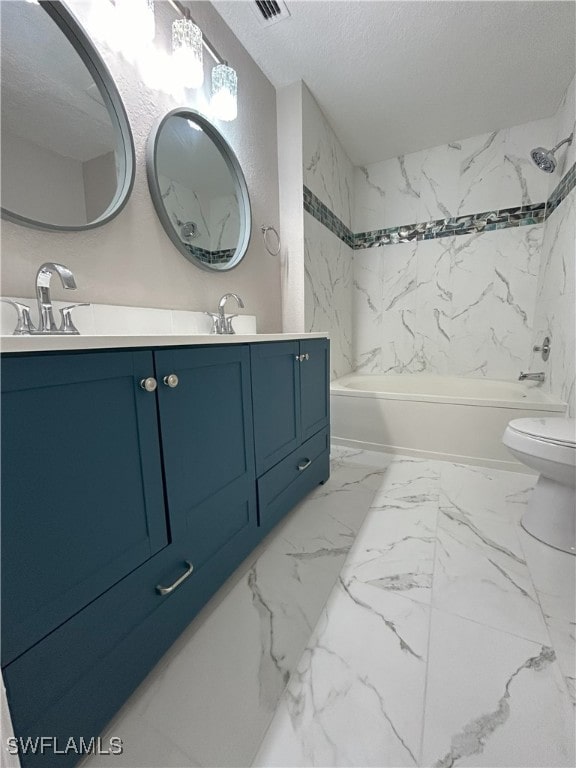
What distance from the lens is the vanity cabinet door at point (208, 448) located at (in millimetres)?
789

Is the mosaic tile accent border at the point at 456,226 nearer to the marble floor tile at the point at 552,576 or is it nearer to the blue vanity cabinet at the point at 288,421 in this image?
the blue vanity cabinet at the point at 288,421

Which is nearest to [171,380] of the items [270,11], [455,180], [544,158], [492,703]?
[492,703]

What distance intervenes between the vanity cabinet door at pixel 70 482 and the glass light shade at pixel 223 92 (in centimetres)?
138

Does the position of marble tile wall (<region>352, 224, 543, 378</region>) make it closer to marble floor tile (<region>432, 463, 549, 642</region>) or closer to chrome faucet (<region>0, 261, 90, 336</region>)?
marble floor tile (<region>432, 463, 549, 642</region>)

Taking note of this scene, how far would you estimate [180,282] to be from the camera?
52.6 inches

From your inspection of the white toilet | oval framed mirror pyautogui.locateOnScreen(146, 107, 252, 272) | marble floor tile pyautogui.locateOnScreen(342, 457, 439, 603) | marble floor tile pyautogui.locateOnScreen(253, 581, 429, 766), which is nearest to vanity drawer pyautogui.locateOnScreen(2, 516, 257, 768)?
marble floor tile pyautogui.locateOnScreen(253, 581, 429, 766)

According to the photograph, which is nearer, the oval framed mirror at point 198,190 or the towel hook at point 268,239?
the oval framed mirror at point 198,190

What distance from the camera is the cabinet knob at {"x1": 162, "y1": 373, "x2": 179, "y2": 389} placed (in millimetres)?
757

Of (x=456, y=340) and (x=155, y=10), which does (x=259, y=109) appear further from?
(x=456, y=340)

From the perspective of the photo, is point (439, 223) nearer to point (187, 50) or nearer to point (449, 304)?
point (449, 304)

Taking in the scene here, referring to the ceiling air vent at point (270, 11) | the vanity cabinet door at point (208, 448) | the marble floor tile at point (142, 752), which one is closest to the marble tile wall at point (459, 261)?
the ceiling air vent at point (270, 11)

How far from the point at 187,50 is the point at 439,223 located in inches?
88.2

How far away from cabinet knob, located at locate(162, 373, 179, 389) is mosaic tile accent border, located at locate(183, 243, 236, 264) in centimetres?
80

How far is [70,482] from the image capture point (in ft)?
1.88
